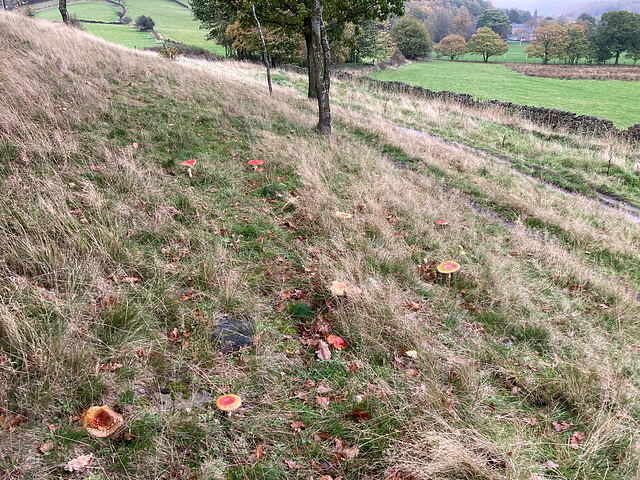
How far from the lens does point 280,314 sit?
3730 mm

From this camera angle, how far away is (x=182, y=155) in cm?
680

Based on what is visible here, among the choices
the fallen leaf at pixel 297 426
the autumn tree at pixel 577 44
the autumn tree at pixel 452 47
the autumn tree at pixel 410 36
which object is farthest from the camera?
the autumn tree at pixel 452 47

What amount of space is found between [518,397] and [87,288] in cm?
407

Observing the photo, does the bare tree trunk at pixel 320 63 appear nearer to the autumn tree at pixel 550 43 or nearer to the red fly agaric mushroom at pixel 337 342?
the red fly agaric mushroom at pixel 337 342

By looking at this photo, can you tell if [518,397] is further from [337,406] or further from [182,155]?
[182,155]

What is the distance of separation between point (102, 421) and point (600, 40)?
352ft

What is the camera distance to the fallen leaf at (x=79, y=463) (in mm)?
2051

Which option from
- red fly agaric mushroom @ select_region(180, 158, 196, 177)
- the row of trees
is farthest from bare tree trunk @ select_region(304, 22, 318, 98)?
A: the row of trees

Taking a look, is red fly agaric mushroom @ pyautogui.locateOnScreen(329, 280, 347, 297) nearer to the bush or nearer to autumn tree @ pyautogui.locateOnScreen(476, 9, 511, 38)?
the bush

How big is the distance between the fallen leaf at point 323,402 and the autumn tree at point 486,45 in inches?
4352

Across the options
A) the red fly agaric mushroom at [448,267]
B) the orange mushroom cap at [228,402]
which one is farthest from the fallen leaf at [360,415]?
the red fly agaric mushroom at [448,267]

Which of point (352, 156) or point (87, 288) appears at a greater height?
point (352, 156)

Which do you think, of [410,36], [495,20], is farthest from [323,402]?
[495,20]

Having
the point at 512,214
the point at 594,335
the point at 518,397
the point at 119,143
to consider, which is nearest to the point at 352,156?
the point at 512,214
